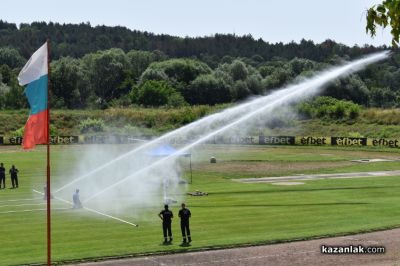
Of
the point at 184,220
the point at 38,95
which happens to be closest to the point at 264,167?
the point at 184,220

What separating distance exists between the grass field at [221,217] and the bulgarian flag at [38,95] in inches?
267

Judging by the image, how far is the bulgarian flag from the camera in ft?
65.5

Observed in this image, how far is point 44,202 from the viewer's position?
4044 centimetres

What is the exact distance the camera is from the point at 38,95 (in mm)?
20328


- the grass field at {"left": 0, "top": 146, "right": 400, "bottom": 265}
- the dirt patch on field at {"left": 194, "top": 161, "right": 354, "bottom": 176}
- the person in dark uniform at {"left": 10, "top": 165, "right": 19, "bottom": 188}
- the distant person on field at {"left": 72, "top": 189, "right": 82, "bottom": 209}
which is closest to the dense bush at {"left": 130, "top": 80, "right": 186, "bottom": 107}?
the dirt patch on field at {"left": 194, "top": 161, "right": 354, "bottom": 176}

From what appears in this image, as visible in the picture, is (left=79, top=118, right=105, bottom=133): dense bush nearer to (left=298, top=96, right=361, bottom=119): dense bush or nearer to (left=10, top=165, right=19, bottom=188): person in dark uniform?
(left=298, top=96, right=361, bottom=119): dense bush

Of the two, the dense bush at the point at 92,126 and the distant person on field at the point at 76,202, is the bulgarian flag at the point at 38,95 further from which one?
the dense bush at the point at 92,126

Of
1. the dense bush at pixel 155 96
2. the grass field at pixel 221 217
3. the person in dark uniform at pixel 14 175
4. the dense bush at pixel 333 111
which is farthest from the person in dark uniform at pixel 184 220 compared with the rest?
the dense bush at pixel 155 96

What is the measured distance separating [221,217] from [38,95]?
55.7 ft

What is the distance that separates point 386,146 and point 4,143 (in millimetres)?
56741

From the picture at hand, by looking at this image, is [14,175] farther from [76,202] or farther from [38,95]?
[38,95]

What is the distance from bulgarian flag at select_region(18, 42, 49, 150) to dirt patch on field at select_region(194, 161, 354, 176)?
39.7 m

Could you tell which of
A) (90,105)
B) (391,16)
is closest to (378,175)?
(391,16)

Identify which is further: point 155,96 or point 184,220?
point 155,96
